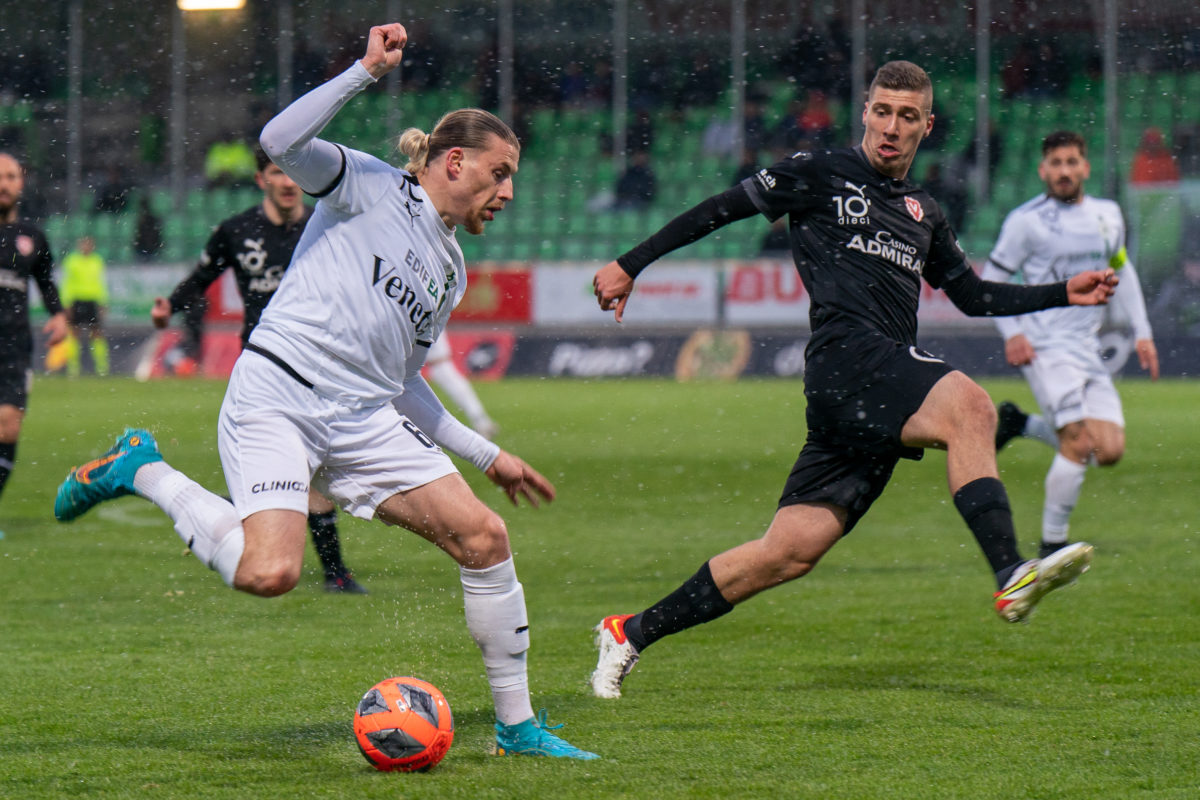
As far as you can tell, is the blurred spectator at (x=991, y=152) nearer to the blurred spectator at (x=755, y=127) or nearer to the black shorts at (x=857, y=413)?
the blurred spectator at (x=755, y=127)

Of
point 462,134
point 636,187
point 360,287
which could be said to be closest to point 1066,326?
point 462,134

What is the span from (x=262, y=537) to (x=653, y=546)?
4874 mm

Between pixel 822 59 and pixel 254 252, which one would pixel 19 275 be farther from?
pixel 822 59

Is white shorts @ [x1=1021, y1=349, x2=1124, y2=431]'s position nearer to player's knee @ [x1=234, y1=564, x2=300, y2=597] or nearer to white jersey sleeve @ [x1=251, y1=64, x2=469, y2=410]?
white jersey sleeve @ [x1=251, y1=64, x2=469, y2=410]

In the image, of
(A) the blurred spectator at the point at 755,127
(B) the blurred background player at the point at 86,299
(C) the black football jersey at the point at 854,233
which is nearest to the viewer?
(C) the black football jersey at the point at 854,233

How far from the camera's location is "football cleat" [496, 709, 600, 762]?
421 centimetres

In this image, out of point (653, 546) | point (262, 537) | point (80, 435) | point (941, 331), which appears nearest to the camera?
point (262, 537)

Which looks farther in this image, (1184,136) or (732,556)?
(1184,136)

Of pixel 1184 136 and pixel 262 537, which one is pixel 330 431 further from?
pixel 1184 136

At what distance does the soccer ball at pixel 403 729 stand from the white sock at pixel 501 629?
18 centimetres

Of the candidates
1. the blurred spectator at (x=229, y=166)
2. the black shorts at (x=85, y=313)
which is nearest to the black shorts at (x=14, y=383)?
the black shorts at (x=85, y=313)

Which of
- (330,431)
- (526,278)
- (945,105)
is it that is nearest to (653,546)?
(330,431)

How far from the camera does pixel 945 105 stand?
87.1 ft

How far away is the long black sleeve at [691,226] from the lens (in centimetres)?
472
